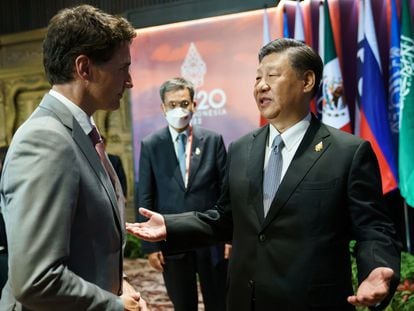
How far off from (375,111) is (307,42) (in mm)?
1015

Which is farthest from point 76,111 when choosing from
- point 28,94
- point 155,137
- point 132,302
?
point 28,94

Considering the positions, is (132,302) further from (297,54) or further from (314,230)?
(297,54)

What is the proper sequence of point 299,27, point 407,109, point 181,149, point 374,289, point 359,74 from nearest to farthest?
1. point 374,289
2. point 181,149
3. point 407,109
4. point 359,74
5. point 299,27

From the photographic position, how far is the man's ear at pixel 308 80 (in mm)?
1937

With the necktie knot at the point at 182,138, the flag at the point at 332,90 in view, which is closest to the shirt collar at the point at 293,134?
the necktie knot at the point at 182,138

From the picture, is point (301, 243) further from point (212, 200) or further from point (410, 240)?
point (410, 240)

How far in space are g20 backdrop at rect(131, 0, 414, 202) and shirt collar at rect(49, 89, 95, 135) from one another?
10.9ft

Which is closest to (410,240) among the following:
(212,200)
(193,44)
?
(212,200)

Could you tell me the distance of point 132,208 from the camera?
22.6 ft

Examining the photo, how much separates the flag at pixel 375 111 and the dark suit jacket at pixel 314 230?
2533 millimetres

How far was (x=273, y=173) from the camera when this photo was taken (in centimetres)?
189

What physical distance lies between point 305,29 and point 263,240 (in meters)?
3.47

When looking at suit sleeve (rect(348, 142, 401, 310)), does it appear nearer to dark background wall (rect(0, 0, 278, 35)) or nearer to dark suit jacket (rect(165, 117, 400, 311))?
dark suit jacket (rect(165, 117, 400, 311))

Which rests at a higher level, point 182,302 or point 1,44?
point 1,44
